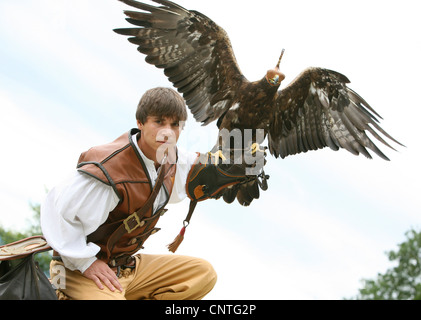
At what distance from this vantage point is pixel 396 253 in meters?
18.0

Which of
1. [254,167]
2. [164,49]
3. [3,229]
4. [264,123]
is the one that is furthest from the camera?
[3,229]

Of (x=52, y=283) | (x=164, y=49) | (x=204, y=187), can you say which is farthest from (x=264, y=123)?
(x=52, y=283)

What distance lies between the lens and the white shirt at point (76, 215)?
2.75 m

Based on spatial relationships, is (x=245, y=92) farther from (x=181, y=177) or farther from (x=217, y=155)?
(x=181, y=177)

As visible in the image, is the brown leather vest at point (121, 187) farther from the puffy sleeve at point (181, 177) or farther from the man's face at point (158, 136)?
the puffy sleeve at point (181, 177)

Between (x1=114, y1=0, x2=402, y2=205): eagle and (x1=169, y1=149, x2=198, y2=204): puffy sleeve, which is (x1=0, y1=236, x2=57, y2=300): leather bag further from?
(x1=114, y1=0, x2=402, y2=205): eagle

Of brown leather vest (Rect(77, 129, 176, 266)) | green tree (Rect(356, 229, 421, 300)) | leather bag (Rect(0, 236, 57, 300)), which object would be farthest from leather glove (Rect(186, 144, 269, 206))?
green tree (Rect(356, 229, 421, 300))

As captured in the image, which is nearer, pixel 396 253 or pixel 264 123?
pixel 264 123

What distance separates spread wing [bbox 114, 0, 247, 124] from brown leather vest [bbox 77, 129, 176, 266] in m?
1.98

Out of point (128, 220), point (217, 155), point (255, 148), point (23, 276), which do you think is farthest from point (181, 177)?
point (255, 148)

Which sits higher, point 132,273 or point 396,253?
point 396,253

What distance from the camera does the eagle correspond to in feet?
16.0
